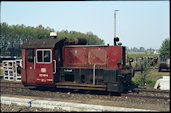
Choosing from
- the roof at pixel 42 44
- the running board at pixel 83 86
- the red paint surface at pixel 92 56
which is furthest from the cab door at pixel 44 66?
the red paint surface at pixel 92 56

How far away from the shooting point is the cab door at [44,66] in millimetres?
10812

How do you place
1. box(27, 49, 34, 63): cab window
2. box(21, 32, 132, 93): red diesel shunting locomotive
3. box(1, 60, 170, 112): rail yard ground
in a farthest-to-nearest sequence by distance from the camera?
box(27, 49, 34, 63): cab window, box(21, 32, 132, 93): red diesel shunting locomotive, box(1, 60, 170, 112): rail yard ground

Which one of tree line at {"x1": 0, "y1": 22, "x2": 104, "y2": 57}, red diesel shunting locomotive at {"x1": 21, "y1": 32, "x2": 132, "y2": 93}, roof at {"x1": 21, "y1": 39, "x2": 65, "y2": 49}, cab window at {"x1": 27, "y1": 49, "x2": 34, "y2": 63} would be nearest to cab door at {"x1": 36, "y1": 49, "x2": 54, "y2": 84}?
red diesel shunting locomotive at {"x1": 21, "y1": 32, "x2": 132, "y2": 93}

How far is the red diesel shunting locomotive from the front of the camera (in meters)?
10.2

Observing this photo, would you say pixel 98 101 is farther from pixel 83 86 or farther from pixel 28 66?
pixel 28 66

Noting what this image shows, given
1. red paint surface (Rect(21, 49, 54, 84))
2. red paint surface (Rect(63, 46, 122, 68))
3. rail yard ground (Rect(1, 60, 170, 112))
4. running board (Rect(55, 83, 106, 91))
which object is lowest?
rail yard ground (Rect(1, 60, 170, 112))

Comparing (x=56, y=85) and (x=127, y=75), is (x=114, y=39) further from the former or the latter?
(x=56, y=85)

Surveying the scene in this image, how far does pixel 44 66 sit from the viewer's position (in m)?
10.9

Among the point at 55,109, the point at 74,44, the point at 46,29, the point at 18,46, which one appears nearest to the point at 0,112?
the point at 55,109

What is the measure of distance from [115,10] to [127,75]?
160 inches

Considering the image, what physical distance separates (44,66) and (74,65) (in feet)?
5.80

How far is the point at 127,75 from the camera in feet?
35.3

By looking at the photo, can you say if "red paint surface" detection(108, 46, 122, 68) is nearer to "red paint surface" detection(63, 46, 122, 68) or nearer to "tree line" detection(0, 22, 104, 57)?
"red paint surface" detection(63, 46, 122, 68)

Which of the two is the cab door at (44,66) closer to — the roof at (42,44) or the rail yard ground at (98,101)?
the roof at (42,44)
